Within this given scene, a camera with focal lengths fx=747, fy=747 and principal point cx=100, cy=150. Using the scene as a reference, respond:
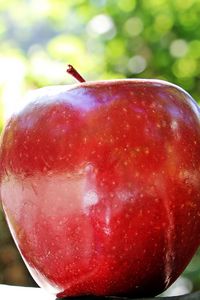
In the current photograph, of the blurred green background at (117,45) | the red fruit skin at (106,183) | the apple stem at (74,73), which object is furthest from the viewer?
the blurred green background at (117,45)

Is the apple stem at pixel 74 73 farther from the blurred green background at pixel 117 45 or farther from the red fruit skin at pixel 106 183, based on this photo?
the blurred green background at pixel 117 45

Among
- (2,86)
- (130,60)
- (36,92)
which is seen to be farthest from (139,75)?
(36,92)

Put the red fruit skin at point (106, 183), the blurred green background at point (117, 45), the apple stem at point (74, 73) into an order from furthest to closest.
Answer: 1. the blurred green background at point (117, 45)
2. the apple stem at point (74, 73)
3. the red fruit skin at point (106, 183)

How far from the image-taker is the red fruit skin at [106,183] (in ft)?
3.05

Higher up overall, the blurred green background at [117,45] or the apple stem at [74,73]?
the apple stem at [74,73]

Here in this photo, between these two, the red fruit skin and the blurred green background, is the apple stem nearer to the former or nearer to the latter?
the red fruit skin

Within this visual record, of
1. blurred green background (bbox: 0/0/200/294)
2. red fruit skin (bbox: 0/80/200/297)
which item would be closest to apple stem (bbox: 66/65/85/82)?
red fruit skin (bbox: 0/80/200/297)

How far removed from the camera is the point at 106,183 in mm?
923

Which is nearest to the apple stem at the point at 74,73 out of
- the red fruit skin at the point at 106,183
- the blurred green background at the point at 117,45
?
the red fruit skin at the point at 106,183

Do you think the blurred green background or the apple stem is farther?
the blurred green background

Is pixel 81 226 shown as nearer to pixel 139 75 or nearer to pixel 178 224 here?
pixel 178 224

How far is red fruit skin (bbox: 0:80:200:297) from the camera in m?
0.93

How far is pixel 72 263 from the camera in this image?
→ 38.1 inches

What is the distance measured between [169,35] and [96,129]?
1.44 metres
